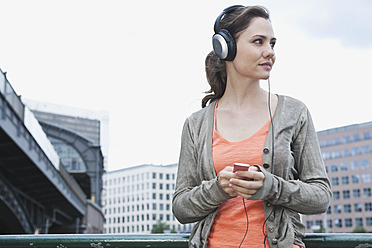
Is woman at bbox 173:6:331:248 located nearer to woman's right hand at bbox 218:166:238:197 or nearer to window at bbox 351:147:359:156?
woman's right hand at bbox 218:166:238:197

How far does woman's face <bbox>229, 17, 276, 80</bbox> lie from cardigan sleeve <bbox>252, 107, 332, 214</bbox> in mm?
231

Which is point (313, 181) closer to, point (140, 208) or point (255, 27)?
point (255, 27)

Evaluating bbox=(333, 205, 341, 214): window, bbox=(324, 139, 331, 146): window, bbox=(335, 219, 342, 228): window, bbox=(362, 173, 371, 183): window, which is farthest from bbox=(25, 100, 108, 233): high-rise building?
bbox=(324, 139, 331, 146): window

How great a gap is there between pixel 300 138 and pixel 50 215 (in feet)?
138

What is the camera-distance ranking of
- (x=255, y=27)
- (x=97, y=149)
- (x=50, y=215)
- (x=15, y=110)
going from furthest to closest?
(x=97, y=149), (x=50, y=215), (x=15, y=110), (x=255, y=27)

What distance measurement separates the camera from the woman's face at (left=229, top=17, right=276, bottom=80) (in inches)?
80.7

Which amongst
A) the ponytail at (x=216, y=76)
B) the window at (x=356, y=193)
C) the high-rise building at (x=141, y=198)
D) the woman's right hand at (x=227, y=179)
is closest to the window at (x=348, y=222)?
the window at (x=356, y=193)

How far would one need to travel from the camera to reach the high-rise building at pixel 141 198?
509 feet

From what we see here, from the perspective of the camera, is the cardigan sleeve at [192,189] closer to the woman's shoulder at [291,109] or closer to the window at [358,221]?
the woman's shoulder at [291,109]

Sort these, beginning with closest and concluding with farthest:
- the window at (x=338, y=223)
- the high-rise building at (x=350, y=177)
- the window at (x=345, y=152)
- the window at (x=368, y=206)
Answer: the window at (x=368, y=206)
the high-rise building at (x=350, y=177)
the window at (x=338, y=223)
the window at (x=345, y=152)

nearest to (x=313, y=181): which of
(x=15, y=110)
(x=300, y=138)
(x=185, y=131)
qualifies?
Answer: (x=300, y=138)

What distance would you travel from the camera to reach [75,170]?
56.6 meters

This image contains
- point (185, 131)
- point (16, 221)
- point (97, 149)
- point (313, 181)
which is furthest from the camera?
point (97, 149)

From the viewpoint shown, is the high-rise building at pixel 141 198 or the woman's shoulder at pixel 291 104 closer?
the woman's shoulder at pixel 291 104
